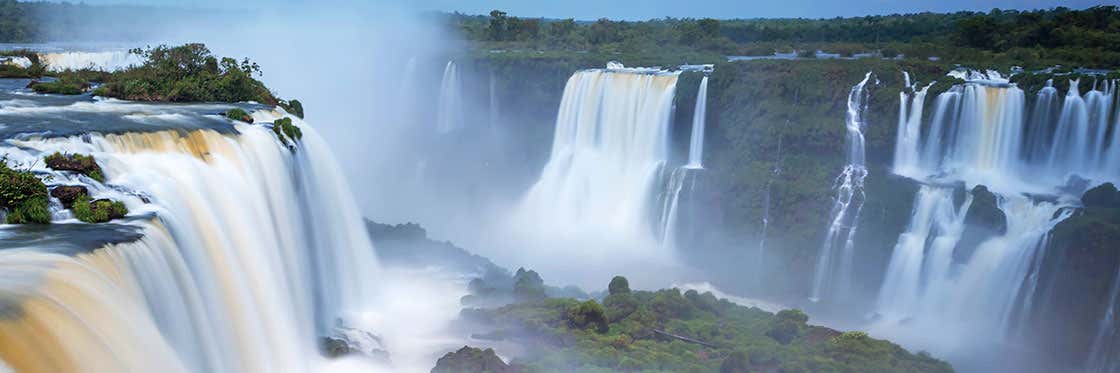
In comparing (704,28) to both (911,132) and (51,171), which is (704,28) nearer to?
(911,132)

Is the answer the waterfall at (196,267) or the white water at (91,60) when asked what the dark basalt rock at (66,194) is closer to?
the waterfall at (196,267)

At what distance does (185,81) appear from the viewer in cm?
2455

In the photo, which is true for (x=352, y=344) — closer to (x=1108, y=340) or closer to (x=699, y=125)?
(x=1108, y=340)

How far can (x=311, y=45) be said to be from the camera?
169ft

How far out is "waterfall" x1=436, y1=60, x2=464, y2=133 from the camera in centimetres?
4422

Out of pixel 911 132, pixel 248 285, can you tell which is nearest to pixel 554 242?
pixel 911 132

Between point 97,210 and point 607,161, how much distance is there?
77.2 ft

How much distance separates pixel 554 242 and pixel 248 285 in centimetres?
1905

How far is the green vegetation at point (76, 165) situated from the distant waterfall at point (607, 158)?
2103 cm

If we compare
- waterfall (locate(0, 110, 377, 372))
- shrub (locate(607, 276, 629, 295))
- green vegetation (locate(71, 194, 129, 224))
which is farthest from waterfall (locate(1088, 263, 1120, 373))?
green vegetation (locate(71, 194, 129, 224))

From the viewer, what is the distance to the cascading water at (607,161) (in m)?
33.1

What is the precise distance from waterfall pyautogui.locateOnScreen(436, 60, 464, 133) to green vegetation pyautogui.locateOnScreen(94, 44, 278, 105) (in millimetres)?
17203

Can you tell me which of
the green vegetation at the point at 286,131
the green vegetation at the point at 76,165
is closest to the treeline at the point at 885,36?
the green vegetation at the point at 286,131

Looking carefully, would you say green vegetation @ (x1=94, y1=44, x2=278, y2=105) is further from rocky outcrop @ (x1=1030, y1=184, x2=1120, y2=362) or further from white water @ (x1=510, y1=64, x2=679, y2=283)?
rocky outcrop @ (x1=1030, y1=184, x2=1120, y2=362)
